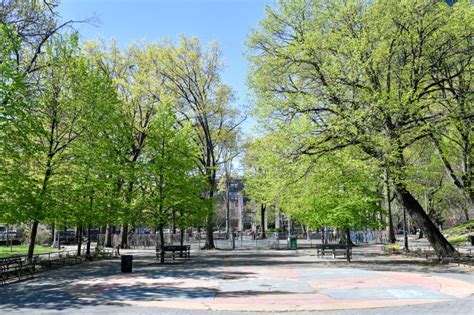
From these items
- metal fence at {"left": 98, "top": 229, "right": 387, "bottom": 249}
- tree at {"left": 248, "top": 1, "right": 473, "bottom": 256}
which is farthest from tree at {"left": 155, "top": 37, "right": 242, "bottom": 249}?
tree at {"left": 248, "top": 1, "right": 473, "bottom": 256}

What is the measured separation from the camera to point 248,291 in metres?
13.7

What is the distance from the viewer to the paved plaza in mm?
10977

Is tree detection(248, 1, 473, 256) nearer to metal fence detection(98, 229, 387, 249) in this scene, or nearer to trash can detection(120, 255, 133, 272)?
trash can detection(120, 255, 133, 272)

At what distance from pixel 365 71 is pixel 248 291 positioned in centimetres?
1428

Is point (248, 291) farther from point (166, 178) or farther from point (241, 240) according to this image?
point (241, 240)

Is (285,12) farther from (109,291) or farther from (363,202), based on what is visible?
(109,291)

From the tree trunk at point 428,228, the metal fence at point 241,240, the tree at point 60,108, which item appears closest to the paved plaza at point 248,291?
the tree trunk at point 428,228

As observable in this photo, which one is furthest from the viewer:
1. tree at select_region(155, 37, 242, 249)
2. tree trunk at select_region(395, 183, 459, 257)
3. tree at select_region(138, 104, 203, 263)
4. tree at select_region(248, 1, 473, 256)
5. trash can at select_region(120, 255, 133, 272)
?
tree at select_region(155, 37, 242, 249)

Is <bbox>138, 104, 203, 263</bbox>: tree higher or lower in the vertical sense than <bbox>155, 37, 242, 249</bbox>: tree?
lower

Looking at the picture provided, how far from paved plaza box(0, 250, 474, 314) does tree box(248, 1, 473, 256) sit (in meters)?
6.38

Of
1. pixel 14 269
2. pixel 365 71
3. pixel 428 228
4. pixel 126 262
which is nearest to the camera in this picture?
pixel 14 269

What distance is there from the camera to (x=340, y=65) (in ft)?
69.5

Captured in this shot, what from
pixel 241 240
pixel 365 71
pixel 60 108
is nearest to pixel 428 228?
pixel 365 71

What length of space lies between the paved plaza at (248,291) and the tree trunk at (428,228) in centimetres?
291
